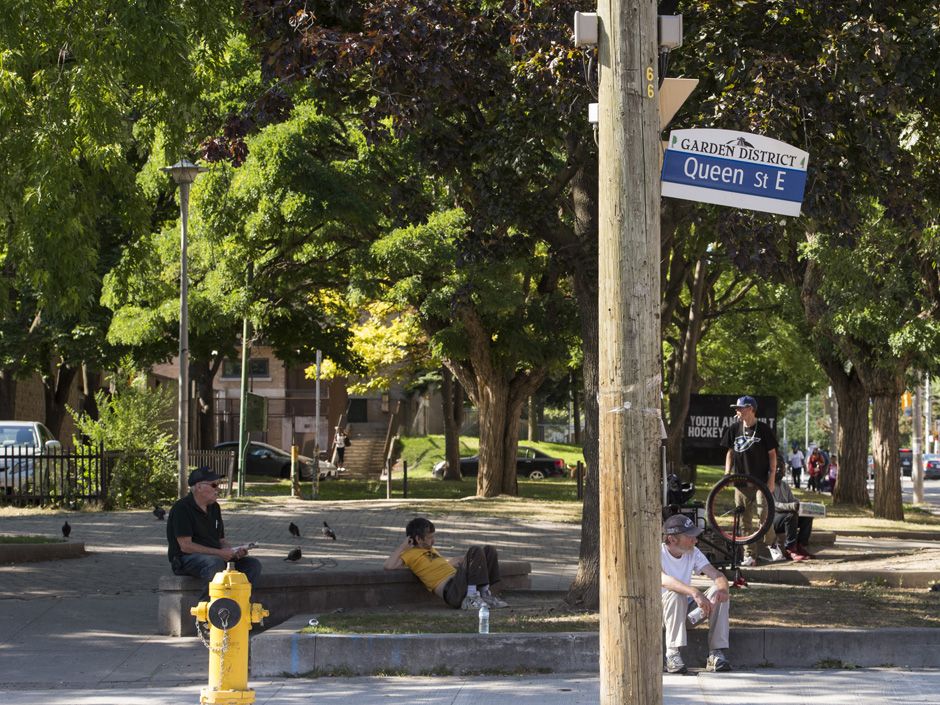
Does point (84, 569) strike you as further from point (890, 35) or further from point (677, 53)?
point (890, 35)

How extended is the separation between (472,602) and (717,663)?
103 inches

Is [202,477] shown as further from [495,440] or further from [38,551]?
[495,440]

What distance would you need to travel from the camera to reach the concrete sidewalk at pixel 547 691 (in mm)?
7773

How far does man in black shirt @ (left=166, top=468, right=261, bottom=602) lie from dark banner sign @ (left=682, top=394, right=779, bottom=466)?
12206 millimetres

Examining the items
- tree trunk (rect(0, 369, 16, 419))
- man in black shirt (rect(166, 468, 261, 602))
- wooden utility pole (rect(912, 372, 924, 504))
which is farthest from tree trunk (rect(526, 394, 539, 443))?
man in black shirt (rect(166, 468, 261, 602))

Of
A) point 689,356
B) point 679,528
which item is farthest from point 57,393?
point 679,528

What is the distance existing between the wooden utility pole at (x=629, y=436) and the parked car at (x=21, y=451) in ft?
58.1

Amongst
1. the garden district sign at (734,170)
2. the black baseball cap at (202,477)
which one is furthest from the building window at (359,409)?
the garden district sign at (734,170)

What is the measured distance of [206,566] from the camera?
33.1ft

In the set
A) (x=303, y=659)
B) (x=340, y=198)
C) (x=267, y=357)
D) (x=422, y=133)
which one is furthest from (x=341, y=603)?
(x=267, y=357)

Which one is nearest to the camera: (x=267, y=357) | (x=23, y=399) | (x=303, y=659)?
(x=303, y=659)

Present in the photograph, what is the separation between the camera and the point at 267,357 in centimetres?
6228

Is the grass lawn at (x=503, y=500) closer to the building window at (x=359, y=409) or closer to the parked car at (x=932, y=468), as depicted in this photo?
the building window at (x=359, y=409)

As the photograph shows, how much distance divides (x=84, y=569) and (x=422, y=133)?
6510 millimetres
